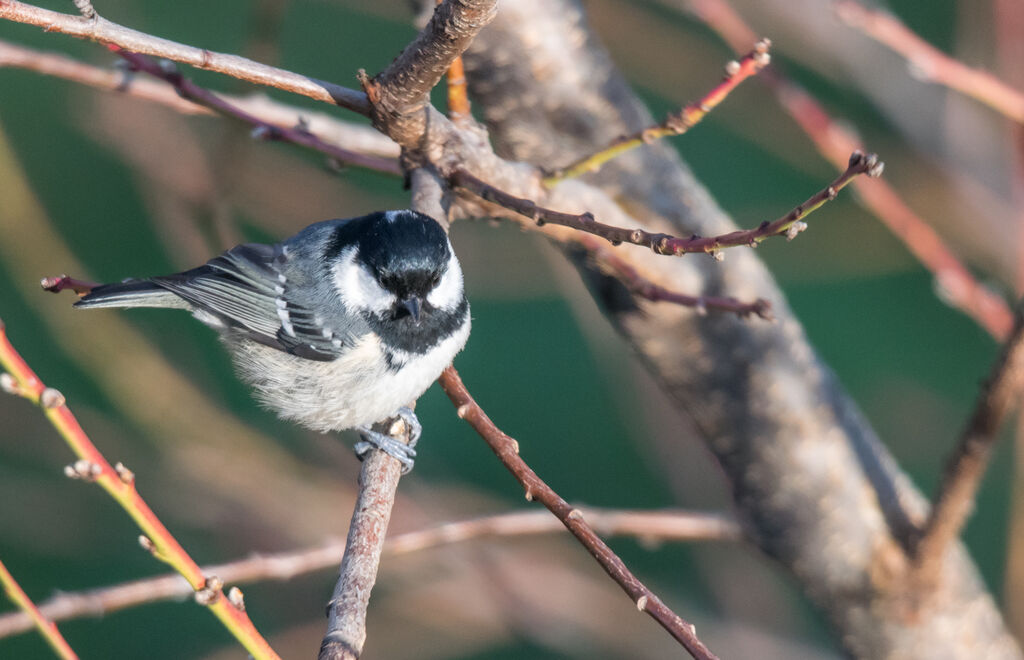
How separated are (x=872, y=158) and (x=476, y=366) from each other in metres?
2.76

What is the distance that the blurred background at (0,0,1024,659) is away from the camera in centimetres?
222

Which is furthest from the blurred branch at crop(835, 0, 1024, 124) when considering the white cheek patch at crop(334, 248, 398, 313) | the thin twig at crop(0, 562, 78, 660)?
the thin twig at crop(0, 562, 78, 660)

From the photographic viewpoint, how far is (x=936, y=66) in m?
1.60

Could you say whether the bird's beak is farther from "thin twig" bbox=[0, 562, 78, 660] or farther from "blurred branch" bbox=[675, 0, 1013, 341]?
"thin twig" bbox=[0, 562, 78, 660]

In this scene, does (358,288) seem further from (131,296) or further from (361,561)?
(361,561)

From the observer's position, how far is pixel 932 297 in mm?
3691

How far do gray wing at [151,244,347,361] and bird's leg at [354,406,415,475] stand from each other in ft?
0.71

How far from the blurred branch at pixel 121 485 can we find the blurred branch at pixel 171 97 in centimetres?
87

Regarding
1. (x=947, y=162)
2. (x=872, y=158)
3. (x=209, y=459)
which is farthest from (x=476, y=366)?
(x=872, y=158)

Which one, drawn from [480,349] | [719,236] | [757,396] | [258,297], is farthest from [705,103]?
[480,349]

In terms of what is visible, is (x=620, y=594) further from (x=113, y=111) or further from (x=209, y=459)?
(x=113, y=111)

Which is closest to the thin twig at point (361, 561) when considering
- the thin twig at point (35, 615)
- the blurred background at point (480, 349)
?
the thin twig at point (35, 615)

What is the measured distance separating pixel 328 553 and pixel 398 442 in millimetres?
305

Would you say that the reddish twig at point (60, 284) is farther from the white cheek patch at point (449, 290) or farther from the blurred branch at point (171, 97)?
the white cheek patch at point (449, 290)
